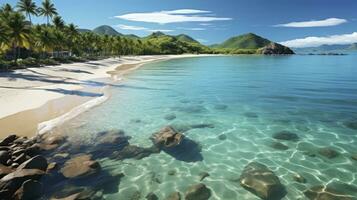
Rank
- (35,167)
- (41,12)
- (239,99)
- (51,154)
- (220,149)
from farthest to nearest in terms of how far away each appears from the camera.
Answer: (41,12) < (239,99) < (220,149) < (51,154) < (35,167)

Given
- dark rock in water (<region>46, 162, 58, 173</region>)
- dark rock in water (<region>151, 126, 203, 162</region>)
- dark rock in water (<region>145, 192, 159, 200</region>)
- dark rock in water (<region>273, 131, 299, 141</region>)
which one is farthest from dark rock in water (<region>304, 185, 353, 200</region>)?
dark rock in water (<region>46, 162, 58, 173</region>)

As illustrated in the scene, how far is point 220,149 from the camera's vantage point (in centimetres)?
1516

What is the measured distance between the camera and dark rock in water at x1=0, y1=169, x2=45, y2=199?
967 cm

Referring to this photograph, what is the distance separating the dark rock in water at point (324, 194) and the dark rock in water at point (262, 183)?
3.15 feet

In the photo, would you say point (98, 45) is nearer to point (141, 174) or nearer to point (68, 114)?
point (68, 114)

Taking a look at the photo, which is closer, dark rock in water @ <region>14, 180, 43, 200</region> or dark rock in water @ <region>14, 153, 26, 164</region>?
dark rock in water @ <region>14, 180, 43, 200</region>

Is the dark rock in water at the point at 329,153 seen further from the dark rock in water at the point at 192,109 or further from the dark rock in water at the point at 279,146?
the dark rock in water at the point at 192,109

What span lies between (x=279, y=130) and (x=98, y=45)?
115 m

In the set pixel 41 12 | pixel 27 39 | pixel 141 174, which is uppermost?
pixel 41 12

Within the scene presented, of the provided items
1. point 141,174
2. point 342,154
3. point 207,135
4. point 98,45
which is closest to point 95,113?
point 207,135

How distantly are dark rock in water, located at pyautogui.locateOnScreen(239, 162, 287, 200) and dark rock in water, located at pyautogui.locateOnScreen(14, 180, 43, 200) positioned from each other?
7986 mm

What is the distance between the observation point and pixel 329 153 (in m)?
14.2

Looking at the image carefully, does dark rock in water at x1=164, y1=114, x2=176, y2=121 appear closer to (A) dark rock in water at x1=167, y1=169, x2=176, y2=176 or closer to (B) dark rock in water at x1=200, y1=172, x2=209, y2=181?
(A) dark rock in water at x1=167, y1=169, x2=176, y2=176

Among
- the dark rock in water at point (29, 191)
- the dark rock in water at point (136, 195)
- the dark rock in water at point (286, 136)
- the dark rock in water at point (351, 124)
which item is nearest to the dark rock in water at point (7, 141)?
the dark rock in water at point (29, 191)
